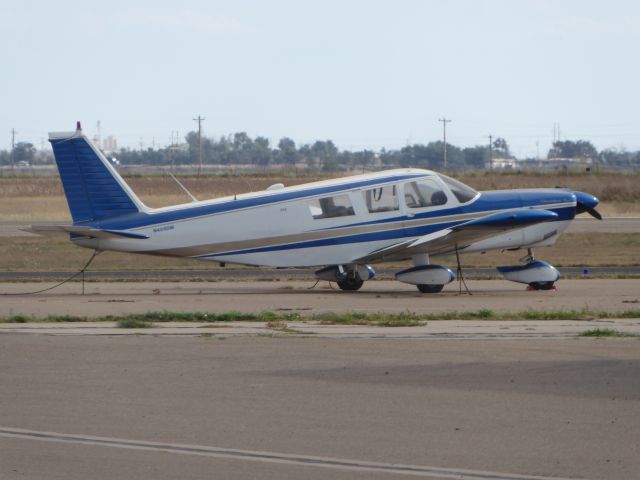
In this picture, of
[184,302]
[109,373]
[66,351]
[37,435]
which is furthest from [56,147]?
[37,435]

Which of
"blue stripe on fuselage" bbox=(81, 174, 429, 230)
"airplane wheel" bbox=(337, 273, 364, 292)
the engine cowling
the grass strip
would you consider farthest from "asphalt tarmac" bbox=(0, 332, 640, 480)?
"airplane wheel" bbox=(337, 273, 364, 292)

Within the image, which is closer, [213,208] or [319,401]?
[319,401]

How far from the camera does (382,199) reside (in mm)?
21453

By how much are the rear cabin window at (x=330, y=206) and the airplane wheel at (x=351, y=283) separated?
4.72 ft

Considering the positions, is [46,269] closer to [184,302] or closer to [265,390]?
[184,302]

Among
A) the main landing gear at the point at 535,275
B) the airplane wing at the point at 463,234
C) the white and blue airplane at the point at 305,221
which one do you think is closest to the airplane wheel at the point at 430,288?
the white and blue airplane at the point at 305,221

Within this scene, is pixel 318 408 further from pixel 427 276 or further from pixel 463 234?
pixel 463 234

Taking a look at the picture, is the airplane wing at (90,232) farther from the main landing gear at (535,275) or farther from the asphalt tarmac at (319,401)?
the main landing gear at (535,275)

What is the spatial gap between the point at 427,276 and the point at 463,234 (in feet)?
3.79

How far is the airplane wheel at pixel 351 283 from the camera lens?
22.0 meters

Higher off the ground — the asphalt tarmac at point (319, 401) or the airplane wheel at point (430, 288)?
the asphalt tarmac at point (319, 401)

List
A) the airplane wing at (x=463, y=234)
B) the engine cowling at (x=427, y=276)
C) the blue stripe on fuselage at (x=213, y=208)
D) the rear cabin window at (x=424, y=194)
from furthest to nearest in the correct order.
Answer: the rear cabin window at (x=424, y=194)
the blue stripe on fuselage at (x=213, y=208)
the airplane wing at (x=463, y=234)
the engine cowling at (x=427, y=276)

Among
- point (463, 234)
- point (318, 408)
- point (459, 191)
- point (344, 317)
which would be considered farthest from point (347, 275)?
point (318, 408)

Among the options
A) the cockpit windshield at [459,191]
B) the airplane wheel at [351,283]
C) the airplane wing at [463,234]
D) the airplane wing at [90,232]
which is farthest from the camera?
the airplane wheel at [351,283]
